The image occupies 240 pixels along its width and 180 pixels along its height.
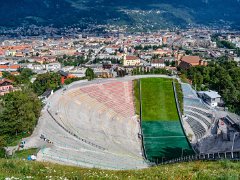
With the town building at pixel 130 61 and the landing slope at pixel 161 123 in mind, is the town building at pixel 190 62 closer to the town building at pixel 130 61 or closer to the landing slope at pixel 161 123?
the town building at pixel 130 61

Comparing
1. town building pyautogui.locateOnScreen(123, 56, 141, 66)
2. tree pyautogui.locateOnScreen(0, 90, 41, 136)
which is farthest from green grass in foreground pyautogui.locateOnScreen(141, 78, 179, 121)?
town building pyautogui.locateOnScreen(123, 56, 141, 66)

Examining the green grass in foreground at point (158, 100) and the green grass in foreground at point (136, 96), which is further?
the green grass in foreground at point (136, 96)

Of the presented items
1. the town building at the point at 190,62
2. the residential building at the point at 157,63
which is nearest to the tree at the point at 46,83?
the town building at the point at 190,62

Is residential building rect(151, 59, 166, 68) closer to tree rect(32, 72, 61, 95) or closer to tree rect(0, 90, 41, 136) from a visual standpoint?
tree rect(32, 72, 61, 95)

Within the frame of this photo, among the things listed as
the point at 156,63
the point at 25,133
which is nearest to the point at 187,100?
the point at 25,133

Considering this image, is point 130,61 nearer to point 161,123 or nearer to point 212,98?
point 212,98

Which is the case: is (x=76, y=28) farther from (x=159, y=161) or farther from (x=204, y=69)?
(x=159, y=161)
